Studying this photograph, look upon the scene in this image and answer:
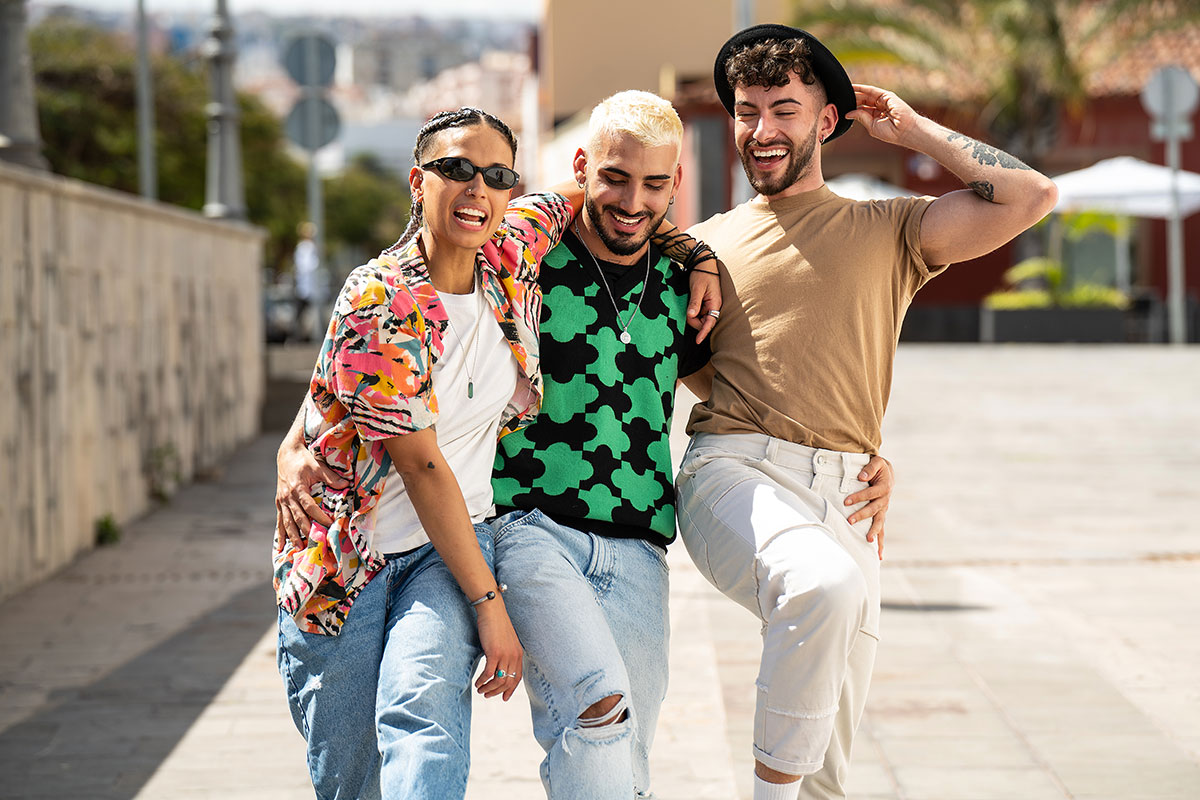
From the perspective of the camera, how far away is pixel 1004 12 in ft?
73.2

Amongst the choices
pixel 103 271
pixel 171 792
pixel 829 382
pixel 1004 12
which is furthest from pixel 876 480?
pixel 1004 12

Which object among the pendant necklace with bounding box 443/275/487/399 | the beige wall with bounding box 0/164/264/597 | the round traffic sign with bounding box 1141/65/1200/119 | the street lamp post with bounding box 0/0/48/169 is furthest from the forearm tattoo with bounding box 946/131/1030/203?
the round traffic sign with bounding box 1141/65/1200/119

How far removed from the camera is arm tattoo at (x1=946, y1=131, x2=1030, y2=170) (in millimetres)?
3523

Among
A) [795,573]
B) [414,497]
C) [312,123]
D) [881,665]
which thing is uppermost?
[312,123]

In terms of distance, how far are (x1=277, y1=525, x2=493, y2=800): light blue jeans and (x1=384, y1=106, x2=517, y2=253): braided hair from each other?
65 centimetres

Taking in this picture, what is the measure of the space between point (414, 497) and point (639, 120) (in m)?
1.02

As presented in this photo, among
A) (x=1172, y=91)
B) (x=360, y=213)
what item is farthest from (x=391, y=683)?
(x=360, y=213)

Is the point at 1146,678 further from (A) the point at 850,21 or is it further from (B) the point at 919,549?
(A) the point at 850,21

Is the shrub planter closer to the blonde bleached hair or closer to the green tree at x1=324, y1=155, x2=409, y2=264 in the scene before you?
the blonde bleached hair

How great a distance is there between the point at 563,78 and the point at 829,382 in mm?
36158

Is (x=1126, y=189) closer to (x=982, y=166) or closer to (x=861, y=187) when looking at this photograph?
(x=861, y=187)

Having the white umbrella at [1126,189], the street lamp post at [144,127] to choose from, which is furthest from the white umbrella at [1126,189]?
the street lamp post at [144,127]

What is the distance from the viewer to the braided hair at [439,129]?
320 centimetres

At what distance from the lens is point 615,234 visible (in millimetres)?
3521
